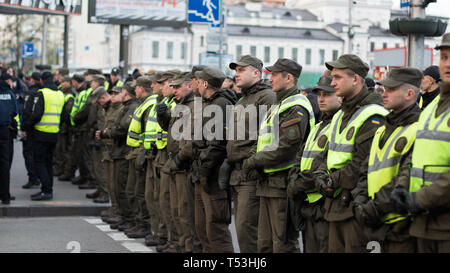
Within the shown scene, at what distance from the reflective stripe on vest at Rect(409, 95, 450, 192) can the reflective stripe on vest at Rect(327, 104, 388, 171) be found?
1.03m

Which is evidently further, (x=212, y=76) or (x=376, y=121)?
(x=212, y=76)

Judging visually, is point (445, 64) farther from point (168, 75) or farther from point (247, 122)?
point (168, 75)

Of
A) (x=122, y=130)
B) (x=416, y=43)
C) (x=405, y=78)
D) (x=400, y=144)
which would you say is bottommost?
(x=122, y=130)

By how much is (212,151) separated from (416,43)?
136 inches

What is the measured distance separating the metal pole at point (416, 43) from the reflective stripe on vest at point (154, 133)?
3.21 meters

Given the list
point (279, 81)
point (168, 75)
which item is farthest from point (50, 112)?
point (279, 81)

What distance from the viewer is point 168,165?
29.7 ft

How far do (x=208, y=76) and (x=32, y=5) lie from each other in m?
12.0

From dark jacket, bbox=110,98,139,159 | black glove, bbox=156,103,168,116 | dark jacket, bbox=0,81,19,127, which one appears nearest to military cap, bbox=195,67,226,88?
black glove, bbox=156,103,168,116

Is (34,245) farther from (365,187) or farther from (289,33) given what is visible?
(289,33)

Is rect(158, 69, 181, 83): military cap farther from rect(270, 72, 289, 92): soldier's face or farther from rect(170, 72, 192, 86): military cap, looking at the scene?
rect(270, 72, 289, 92): soldier's face

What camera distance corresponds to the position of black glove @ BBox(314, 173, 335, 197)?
593 centimetres

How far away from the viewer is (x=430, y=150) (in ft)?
15.6
